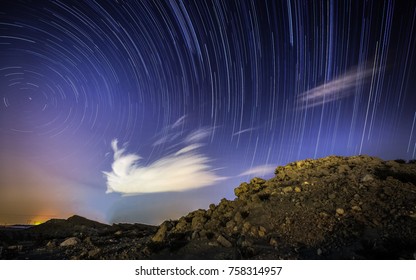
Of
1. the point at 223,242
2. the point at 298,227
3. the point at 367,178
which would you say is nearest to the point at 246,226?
the point at 223,242

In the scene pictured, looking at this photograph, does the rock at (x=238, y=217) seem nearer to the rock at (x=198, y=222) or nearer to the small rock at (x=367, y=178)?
the rock at (x=198, y=222)

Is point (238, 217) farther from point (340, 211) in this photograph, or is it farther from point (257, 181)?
point (257, 181)

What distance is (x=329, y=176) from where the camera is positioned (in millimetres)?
10258

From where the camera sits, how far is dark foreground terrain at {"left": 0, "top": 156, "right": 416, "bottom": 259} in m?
6.64

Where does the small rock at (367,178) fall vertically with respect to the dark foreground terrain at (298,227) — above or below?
above

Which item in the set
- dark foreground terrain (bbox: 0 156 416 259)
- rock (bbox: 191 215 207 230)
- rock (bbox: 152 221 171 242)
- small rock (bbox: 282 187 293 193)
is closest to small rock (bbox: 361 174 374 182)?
dark foreground terrain (bbox: 0 156 416 259)

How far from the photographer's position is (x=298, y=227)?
24.5ft

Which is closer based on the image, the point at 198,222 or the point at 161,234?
the point at 161,234

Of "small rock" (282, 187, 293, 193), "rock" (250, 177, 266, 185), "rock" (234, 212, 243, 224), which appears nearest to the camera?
"rock" (234, 212, 243, 224)

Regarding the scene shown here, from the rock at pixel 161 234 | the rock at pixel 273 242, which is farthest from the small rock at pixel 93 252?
the rock at pixel 273 242

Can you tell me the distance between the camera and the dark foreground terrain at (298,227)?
6.64 meters

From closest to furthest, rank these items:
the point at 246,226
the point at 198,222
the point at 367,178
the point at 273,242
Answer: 1. the point at 273,242
2. the point at 246,226
3. the point at 198,222
4. the point at 367,178

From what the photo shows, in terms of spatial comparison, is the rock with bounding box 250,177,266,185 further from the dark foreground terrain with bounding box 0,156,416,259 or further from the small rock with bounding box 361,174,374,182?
the small rock with bounding box 361,174,374,182
